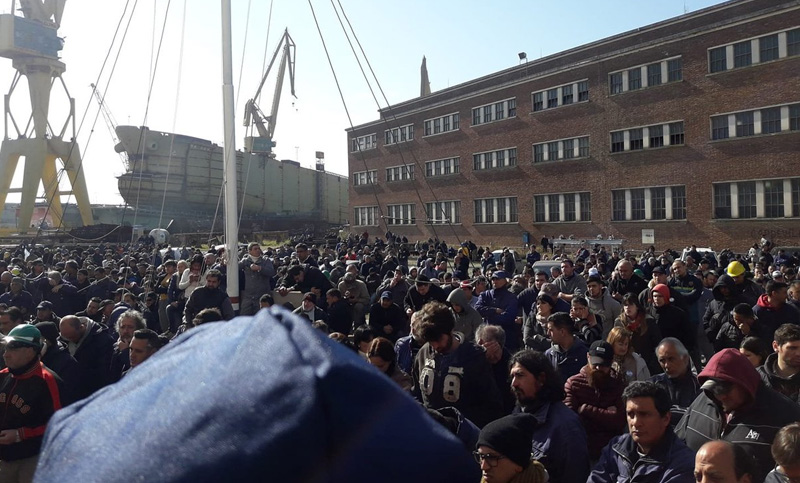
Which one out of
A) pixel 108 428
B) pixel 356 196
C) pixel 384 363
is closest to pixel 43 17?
pixel 356 196

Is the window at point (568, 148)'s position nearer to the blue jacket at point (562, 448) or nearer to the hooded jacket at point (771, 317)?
the hooded jacket at point (771, 317)

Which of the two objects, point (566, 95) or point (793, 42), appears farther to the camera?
point (566, 95)

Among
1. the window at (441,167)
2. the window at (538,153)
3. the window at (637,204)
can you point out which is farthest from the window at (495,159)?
the window at (637,204)

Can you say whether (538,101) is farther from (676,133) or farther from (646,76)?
(676,133)

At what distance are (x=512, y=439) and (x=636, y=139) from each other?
3304 centimetres

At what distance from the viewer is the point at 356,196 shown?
→ 52.8 metres

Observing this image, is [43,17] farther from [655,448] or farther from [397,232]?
[655,448]

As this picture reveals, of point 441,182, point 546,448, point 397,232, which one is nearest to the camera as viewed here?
point 546,448

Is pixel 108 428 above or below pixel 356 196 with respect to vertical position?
below

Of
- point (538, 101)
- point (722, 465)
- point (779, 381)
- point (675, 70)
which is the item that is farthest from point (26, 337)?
point (538, 101)

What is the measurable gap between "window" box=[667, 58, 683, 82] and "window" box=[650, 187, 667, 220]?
6.12 m

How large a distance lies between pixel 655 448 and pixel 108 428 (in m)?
3.17

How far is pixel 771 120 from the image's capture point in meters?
26.9

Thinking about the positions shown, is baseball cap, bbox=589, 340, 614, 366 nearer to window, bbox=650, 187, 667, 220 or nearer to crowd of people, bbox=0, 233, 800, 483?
crowd of people, bbox=0, 233, 800, 483
